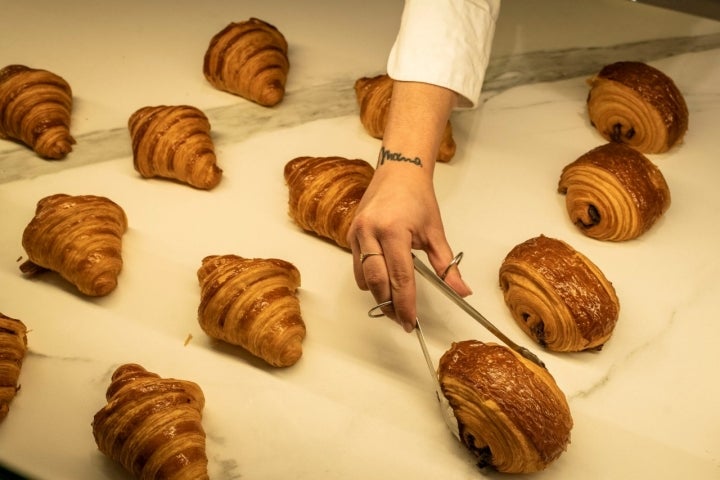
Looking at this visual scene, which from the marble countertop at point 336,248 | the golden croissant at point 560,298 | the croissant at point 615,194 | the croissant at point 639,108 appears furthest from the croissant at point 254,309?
the croissant at point 639,108

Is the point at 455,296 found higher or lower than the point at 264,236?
higher

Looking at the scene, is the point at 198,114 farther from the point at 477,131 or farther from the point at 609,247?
the point at 609,247

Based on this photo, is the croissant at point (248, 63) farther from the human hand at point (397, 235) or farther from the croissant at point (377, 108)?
the human hand at point (397, 235)

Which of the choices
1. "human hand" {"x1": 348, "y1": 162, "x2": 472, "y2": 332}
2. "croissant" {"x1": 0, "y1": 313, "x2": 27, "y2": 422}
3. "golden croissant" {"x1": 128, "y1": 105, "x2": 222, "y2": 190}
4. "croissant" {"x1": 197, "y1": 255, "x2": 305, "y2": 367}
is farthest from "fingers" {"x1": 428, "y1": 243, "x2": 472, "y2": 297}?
"croissant" {"x1": 0, "y1": 313, "x2": 27, "y2": 422}

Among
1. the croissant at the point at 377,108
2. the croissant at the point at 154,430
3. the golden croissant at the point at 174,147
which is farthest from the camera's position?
the croissant at the point at 377,108

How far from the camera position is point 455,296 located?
139 centimetres

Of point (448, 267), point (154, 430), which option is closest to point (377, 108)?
point (448, 267)

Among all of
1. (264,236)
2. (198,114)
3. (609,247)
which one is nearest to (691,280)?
(609,247)

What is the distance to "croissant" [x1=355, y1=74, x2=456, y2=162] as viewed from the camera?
1861mm

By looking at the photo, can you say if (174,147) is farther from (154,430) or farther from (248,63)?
(154,430)

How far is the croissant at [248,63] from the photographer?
1979mm

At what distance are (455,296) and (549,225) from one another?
0.47 metres

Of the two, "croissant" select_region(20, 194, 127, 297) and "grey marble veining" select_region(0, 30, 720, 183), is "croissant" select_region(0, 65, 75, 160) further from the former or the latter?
"croissant" select_region(20, 194, 127, 297)

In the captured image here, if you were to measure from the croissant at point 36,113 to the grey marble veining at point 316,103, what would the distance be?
0.11ft
